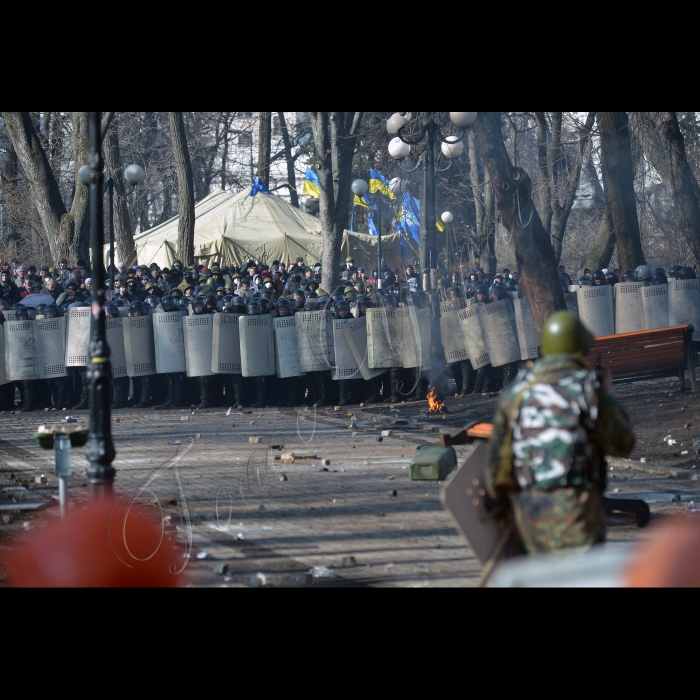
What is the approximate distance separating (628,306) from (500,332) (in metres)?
2.24

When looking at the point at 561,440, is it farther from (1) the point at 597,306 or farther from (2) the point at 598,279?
(2) the point at 598,279

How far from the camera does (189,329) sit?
16.7m

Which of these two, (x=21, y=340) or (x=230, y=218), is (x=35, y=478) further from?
(x=230, y=218)

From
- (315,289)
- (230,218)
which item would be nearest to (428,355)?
(315,289)

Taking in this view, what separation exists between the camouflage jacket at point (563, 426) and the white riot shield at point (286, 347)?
12.2 meters

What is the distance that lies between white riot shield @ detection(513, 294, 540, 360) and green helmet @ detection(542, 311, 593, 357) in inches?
458

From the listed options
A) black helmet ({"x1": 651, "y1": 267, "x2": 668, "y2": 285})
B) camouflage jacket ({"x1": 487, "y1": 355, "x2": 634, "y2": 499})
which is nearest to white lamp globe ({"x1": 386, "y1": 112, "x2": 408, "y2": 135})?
black helmet ({"x1": 651, "y1": 267, "x2": 668, "y2": 285})

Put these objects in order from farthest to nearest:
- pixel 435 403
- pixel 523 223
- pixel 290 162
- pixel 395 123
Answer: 1. pixel 290 162
2. pixel 395 123
3. pixel 435 403
4. pixel 523 223

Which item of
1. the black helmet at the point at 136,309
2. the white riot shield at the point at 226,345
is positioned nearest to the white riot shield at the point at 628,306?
the white riot shield at the point at 226,345

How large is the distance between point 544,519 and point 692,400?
10258 mm

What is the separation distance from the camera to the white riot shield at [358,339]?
16422mm

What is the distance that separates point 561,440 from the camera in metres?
4.31

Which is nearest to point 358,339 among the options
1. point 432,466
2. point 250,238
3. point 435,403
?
point 435,403

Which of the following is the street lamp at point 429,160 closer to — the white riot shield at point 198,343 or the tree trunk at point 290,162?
the white riot shield at point 198,343
